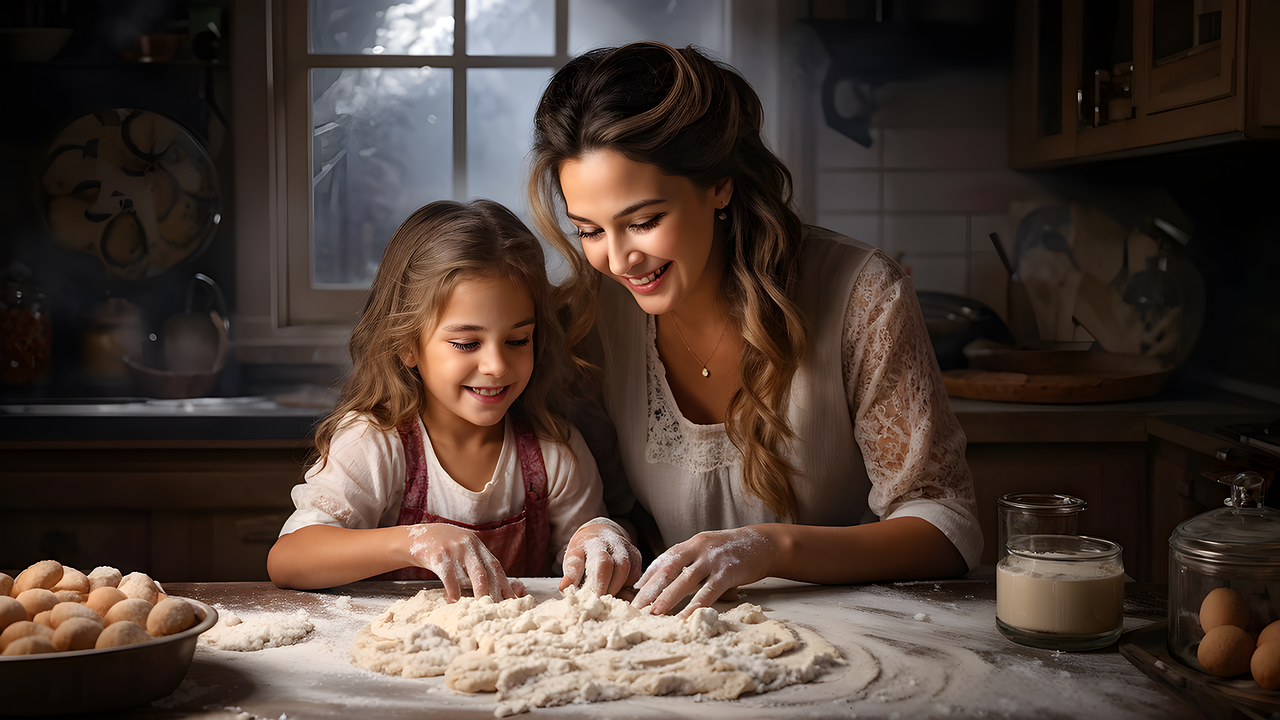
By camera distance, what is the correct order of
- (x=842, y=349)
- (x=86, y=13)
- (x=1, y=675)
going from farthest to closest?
(x=86, y=13)
(x=842, y=349)
(x=1, y=675)

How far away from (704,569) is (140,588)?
0.56 metres

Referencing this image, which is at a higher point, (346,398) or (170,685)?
(346,398)

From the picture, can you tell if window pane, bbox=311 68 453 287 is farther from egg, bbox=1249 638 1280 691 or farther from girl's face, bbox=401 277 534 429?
egg, bbox=1249 638 1280 691

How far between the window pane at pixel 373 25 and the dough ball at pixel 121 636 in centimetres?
215

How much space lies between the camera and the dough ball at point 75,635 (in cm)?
74

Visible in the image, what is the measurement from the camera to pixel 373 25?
2.61 m

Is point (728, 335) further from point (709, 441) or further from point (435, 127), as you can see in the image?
point (435, 127)

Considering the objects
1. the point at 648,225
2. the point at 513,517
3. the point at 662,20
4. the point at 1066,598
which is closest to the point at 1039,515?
the point at 1066,598

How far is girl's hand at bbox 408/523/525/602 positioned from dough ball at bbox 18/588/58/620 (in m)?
0.37

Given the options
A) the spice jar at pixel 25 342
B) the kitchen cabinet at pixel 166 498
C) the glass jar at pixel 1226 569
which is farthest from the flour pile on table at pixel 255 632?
the spice jar at pixel 25 342

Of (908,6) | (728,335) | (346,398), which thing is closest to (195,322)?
(346,398)

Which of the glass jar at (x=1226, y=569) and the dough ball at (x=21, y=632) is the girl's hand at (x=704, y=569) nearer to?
the glass jar at (x=1226, y=569)

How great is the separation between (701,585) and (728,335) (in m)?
0.50

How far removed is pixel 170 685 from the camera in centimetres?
79
